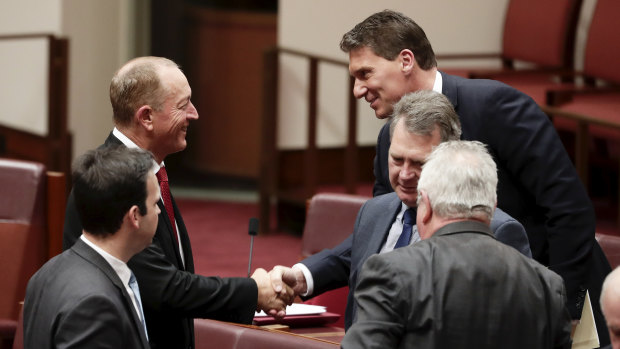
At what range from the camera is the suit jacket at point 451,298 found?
6.55 ft

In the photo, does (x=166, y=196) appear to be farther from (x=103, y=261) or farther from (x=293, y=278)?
(x=103, y=261)

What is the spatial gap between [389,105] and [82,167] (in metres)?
1.00

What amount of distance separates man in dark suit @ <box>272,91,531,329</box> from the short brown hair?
1.31 feet

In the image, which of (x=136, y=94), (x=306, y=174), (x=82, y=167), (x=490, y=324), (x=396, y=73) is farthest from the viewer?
(x=306, y=174)

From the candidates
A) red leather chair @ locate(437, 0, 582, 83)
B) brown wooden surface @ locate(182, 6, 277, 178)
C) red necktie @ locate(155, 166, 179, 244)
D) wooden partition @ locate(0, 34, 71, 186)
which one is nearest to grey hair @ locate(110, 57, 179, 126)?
red necktie @ locate(155, 166, 179, 244)

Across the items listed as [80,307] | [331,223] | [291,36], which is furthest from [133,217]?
[291,36]

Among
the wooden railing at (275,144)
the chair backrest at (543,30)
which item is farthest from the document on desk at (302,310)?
the chair backrest at (543,30)

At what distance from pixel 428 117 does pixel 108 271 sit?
2.63ft

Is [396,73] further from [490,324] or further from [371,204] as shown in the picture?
[490,324]

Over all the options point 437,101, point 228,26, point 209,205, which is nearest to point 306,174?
point 209,205

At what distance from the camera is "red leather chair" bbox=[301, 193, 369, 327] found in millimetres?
3770

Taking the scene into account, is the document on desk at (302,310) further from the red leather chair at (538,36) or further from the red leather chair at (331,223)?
the red leather chair at (538,36)

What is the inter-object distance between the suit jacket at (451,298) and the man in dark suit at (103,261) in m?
0.45

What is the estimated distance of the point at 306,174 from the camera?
6129 millimetres
